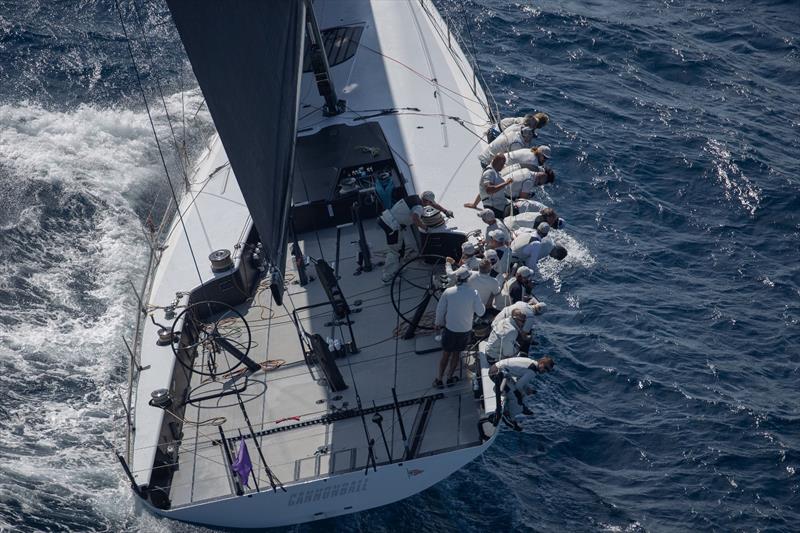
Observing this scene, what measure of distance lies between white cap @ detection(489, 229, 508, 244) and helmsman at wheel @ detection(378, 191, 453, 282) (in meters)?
1.22

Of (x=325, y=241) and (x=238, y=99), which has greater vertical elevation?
(x=238, y=99)

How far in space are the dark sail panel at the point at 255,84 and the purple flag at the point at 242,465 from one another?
274 cm

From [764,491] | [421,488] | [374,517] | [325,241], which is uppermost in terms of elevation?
[325,241]

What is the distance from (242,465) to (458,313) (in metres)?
3.53

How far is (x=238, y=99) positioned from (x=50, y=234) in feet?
30.5

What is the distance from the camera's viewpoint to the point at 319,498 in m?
12.1

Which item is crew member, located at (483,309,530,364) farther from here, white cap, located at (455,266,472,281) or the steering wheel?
the steering wheel

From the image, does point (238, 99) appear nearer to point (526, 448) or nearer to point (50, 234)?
point (526, 448)

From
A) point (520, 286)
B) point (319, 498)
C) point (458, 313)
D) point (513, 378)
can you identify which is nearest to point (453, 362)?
point (458, 313)

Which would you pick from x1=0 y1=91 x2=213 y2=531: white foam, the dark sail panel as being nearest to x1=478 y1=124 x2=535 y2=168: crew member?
the dark sail panel

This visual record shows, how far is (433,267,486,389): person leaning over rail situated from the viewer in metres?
13.1

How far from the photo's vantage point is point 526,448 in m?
15.1

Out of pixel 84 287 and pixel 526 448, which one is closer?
pixel 526 448

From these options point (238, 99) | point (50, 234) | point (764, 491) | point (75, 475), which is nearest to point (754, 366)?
point (764, 491)
